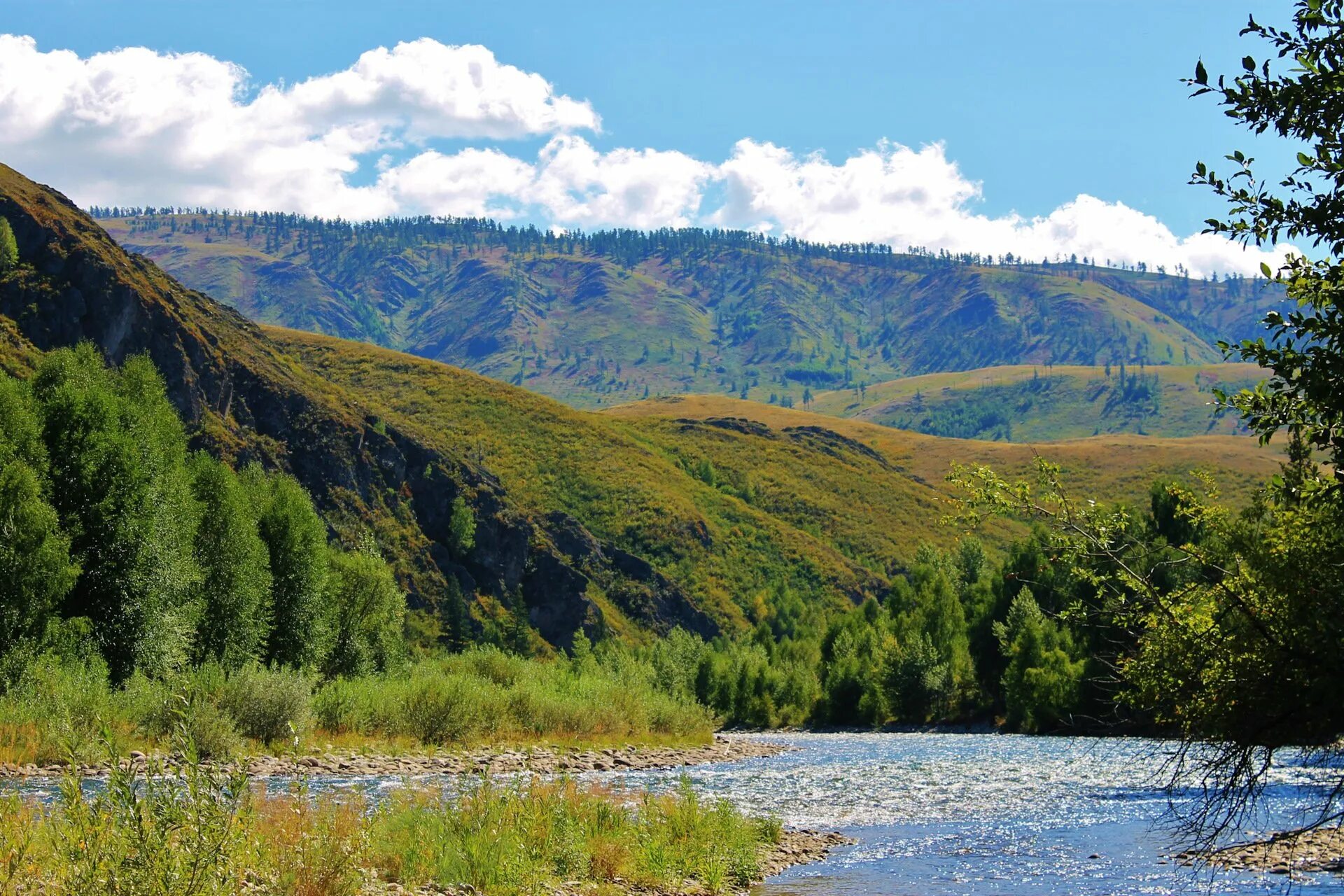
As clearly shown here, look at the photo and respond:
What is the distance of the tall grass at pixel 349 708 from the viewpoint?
3791 cm

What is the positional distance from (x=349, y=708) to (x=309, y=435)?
275 ft

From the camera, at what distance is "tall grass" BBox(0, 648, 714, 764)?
37.9 metres

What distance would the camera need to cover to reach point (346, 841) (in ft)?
60.5

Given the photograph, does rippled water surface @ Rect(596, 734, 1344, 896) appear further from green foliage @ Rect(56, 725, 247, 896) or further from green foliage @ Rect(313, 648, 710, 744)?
green foliage @ Rect(56, 725, 247, 896)

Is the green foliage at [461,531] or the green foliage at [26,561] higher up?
the green foliage at [26,561]

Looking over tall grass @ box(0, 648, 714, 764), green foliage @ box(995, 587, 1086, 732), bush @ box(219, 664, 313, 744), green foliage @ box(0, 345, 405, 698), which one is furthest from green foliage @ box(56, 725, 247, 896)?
green foliage @ box(995, 587, 1086, 732)

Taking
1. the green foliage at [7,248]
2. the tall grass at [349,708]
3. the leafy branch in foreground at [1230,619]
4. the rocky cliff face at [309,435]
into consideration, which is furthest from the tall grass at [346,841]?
the rocky cliff face at [309,435]

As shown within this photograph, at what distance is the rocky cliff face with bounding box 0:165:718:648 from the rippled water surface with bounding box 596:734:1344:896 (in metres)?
74.4

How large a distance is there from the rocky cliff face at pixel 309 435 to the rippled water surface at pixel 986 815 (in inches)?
2931

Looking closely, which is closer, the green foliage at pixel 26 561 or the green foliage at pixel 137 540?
the green foliage at pixel 26 561

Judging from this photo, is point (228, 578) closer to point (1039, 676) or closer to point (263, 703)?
point (263, 703)

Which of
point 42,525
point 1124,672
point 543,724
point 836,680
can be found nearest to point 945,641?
point 836,680

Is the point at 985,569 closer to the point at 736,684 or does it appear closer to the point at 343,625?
the point at 736,684

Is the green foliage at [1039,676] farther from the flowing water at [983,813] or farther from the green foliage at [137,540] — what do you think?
the green foliage at [137,540]
